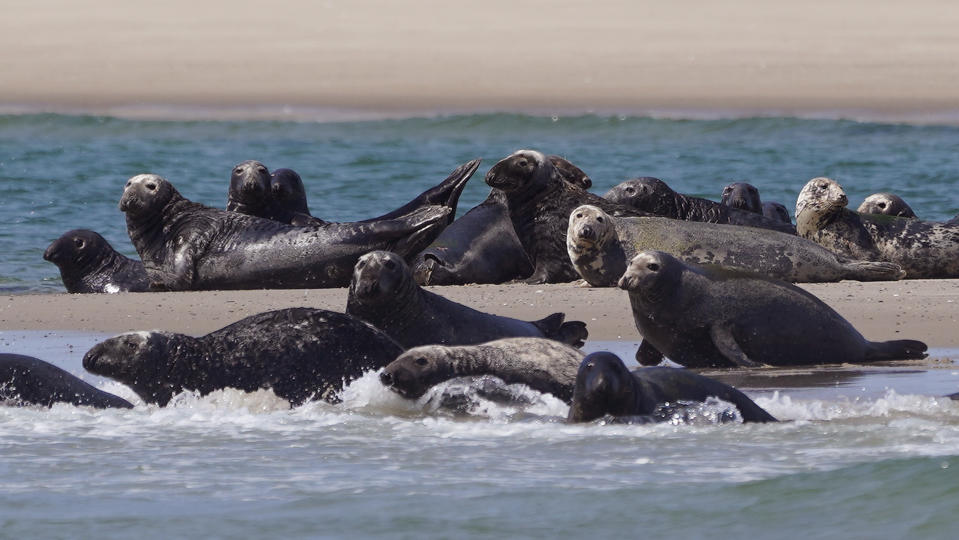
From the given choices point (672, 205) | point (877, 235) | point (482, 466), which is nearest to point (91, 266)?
point (672, 205)

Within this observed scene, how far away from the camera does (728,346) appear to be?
7.41 meters

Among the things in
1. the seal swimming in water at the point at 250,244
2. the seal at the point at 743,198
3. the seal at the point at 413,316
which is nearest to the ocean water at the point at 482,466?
the seal at the point at 413,316

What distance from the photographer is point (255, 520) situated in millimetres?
4660

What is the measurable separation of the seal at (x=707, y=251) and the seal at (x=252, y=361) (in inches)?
129

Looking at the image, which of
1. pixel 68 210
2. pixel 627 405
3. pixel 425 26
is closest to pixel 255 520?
pixel 627 405

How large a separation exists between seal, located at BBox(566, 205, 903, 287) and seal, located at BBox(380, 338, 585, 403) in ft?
10.5

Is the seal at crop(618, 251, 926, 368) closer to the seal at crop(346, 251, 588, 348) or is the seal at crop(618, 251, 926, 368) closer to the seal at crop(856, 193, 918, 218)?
the seal at crop(346, 251, 588, 348)

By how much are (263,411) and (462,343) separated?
48.3 inches

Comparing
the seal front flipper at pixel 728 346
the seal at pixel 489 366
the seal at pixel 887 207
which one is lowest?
the seal front flipper at pixel 728 346

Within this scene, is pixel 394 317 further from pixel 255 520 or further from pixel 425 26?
pixel 425 26

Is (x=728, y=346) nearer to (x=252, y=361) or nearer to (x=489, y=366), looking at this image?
(x=489, y=366)

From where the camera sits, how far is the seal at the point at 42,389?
6.39 meters

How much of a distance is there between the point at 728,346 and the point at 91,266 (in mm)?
4915

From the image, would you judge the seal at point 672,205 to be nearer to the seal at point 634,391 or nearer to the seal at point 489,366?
the seal at point 489,366
